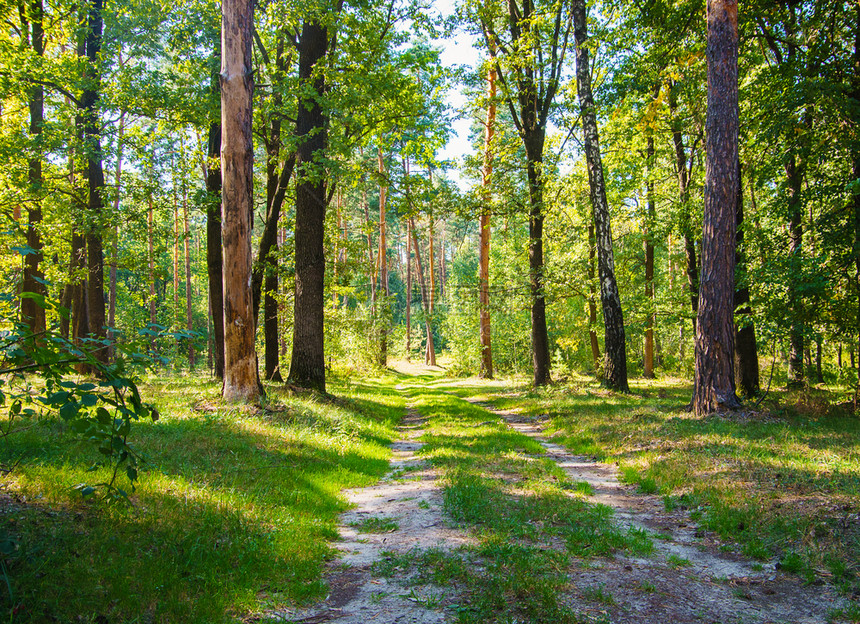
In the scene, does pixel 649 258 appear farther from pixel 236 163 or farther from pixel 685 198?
pixel 236 163

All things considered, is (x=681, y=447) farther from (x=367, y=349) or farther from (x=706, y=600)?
(x=367, y=349)

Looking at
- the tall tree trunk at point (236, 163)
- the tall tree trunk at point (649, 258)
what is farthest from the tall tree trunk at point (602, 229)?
the tall tree trunk at point (236, 163)

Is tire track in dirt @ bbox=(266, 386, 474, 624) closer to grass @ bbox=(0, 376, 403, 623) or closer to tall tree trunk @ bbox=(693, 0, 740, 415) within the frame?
grass @ bbox=(0, 376, 403, 623)

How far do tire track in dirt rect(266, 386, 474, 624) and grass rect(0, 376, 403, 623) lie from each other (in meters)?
0.21

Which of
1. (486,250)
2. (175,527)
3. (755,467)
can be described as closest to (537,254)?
(486,250)

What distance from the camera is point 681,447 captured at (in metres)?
7.29

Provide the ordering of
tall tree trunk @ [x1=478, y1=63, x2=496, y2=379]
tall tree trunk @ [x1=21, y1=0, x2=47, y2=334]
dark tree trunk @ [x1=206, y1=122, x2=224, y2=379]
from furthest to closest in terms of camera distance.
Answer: tall tree trunk @ [x1=478, y1=63, x2=496, y2=379] < dark tree trunk @ [x1=206, y1=122, x2=224, y2=379] < tall tree trunk @ [x1=21, y1=0, x2=47, y2=334]

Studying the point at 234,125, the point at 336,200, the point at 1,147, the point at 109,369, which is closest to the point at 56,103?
the point at 1,147

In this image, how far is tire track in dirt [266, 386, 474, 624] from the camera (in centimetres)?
321

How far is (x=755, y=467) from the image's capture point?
5980 mm

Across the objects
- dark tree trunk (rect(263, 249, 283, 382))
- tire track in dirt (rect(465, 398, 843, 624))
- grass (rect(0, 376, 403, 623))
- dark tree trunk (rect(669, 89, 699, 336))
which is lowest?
tire track in dirt (rect(465, 398, 843, 624))

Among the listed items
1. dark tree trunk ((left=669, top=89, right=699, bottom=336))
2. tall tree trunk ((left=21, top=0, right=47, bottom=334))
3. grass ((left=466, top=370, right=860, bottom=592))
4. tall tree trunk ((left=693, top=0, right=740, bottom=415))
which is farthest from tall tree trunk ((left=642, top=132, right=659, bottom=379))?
tall tree trunk ((left=21, top=0, right=47, bottom=334))

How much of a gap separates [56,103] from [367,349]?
17.3 metres

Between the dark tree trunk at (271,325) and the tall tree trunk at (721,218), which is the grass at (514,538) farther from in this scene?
the dark tree trunk at (271,325)
